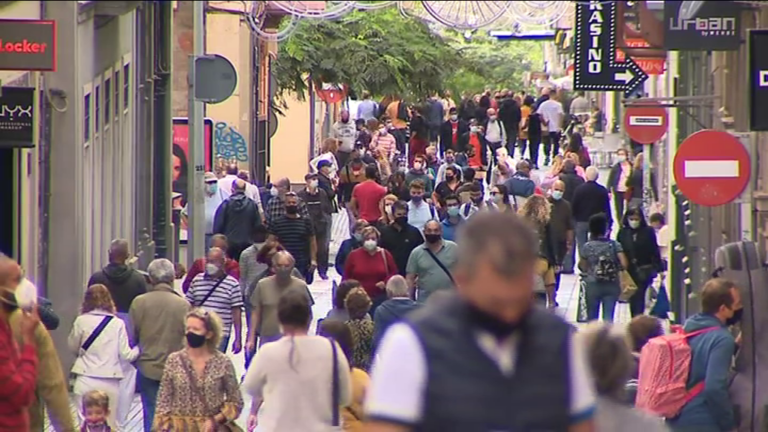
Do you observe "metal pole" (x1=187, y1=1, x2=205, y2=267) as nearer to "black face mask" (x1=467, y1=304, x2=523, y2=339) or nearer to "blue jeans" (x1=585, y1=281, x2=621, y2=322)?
"blue jeans" (x1=585, y1=281, x2=621, y2=322)

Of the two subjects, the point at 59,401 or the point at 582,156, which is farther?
the point at 582,156

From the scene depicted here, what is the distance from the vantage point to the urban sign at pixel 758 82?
41.4 ft

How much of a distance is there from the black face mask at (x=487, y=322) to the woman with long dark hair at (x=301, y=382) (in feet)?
15.8

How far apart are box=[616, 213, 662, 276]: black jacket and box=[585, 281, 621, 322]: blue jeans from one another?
2.72 feet

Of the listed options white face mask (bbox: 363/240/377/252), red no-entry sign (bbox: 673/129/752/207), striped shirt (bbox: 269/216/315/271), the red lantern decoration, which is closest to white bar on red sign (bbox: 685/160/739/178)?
red no-entry sign (bbox: 673/129/752/207)

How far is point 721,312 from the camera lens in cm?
970

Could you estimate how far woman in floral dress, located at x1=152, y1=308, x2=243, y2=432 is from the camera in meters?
10.3

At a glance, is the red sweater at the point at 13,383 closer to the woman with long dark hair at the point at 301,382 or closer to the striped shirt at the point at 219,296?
the woman with long dark hair at the point at 301,382

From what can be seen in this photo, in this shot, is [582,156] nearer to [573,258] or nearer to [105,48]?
[573,258]

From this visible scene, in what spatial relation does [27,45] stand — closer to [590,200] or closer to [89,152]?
[89,152]

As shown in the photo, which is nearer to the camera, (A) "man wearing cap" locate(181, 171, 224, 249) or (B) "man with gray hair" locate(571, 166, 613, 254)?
(B) "man with gray hair" locate(571, 166, 613, 254)

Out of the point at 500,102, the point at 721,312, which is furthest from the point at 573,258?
the point at 500,102

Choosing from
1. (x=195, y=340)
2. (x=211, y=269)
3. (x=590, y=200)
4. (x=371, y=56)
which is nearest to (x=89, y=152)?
(x=211, y=269)

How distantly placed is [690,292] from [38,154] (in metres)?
7.38
